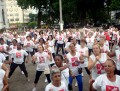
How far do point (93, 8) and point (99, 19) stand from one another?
4937 mm

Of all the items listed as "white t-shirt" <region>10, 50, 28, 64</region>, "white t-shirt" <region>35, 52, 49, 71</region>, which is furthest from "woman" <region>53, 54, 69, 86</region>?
"white t-shirt" <region>10, 50, 28, 64</region>

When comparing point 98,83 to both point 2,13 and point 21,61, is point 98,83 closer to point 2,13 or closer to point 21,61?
point 21,61

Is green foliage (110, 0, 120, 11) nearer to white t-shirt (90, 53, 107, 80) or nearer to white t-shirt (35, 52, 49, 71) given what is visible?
white t-shirt (35, 52, 49, 71)

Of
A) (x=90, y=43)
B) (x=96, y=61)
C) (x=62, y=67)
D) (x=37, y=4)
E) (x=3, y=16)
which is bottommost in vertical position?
(x=90, y=43)

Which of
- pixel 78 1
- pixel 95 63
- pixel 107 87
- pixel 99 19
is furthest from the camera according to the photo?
pixel 99 19

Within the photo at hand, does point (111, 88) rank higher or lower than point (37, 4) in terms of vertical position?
lower

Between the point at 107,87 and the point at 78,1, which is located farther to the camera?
the point at 78,1

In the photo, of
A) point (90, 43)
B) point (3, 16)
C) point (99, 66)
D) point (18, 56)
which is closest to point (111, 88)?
point (99, 66)

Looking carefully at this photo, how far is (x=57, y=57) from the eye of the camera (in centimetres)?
582

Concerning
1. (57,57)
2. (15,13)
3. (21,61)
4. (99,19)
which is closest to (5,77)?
(57,57)

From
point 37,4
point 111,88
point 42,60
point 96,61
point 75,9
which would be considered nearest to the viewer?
point 111,88

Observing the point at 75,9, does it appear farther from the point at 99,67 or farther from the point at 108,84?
the point at 108,84

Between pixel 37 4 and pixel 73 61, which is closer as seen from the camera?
pixel 73 61

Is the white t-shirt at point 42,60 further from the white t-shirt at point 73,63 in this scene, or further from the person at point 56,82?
the person at point 56,82
